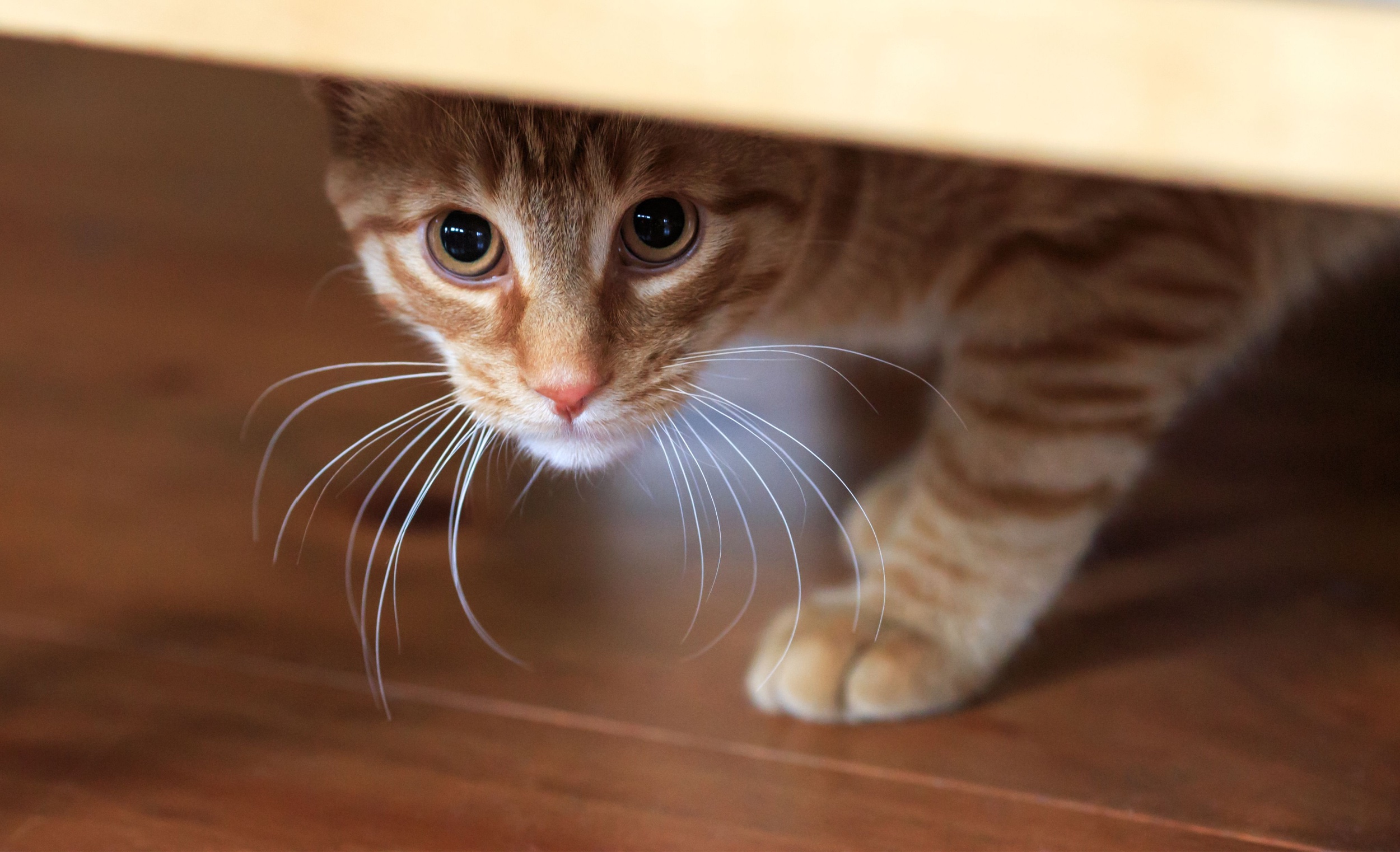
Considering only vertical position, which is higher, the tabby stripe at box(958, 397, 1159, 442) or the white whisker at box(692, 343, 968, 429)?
the white whisker at box(692, 343, 968, 429)

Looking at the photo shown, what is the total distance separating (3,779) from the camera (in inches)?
33.0

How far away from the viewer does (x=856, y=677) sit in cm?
96

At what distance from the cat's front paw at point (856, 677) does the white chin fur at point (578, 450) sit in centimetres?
24

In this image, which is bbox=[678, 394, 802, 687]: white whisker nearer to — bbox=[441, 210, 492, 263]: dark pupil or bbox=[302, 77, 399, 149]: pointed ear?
bbox=[441, 210, 492, 263]: dark pupil

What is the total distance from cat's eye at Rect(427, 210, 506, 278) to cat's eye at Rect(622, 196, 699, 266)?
92mm

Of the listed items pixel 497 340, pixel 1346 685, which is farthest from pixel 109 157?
pixel 1346 685

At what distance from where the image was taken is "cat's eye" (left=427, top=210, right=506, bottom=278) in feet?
2.59

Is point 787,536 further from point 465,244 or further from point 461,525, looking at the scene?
point 465,244

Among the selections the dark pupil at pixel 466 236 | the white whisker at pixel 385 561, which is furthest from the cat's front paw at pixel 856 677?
the dark pupil at pixel 466 236

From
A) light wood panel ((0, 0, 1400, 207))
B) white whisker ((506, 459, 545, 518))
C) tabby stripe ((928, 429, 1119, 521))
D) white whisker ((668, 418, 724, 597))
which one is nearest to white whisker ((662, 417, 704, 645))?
white whisker ((668, 418, 724, 597))

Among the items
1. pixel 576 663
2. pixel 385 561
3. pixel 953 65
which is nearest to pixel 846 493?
pixel 576 663

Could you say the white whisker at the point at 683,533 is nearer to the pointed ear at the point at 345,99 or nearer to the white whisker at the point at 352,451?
the white whisker at the point at 352,451

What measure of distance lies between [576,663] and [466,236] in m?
0.39

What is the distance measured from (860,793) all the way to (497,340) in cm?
44
